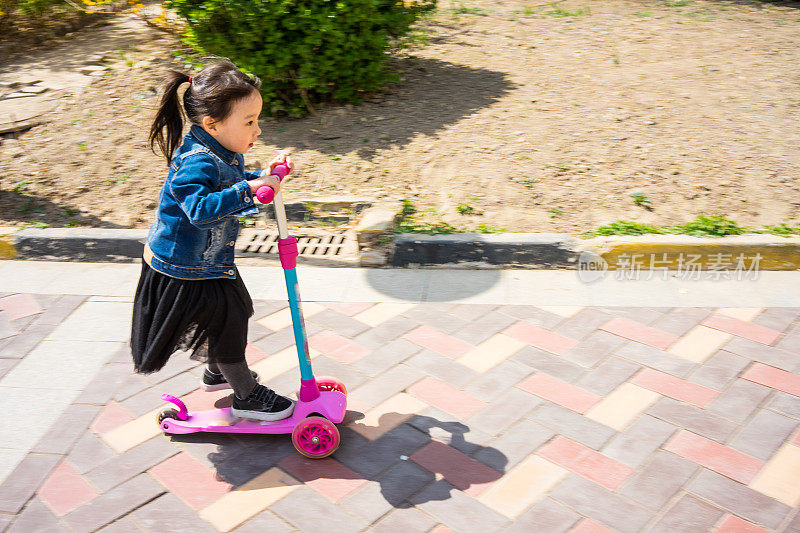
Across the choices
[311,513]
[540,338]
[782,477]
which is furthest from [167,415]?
[782,477]

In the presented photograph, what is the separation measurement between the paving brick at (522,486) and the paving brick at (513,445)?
1.5 inches

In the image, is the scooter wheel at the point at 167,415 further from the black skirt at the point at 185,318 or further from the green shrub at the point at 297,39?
the green shrub at the point at 297,39

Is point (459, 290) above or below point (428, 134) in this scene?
below

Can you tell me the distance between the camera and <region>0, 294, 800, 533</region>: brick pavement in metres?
2.35

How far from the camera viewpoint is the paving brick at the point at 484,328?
133 inches

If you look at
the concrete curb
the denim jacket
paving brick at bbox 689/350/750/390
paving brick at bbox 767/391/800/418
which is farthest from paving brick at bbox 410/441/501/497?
the concrete curb

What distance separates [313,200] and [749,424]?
2867mm

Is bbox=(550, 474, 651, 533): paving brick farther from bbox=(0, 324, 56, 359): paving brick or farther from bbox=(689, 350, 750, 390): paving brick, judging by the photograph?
bbox=(0, 324, 56, 359): paving brick

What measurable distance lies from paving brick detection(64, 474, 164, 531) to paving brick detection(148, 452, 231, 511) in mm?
49

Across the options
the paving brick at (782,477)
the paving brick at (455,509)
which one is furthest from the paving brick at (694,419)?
the paving brick at (455,509)

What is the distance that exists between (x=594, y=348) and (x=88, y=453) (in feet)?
7.49

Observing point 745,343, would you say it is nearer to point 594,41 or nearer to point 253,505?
point 253,505

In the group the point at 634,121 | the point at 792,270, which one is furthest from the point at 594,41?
the point at 792,270

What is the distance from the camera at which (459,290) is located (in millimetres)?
3826
